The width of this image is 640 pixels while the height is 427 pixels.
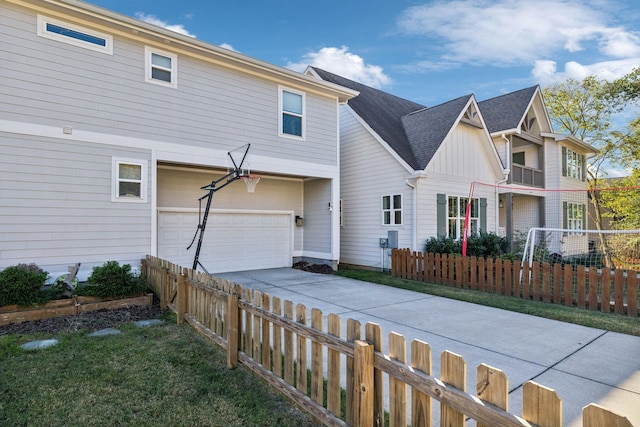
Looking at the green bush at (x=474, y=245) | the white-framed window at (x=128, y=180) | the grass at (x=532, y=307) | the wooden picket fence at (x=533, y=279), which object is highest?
the white-framed window at (x=128, y=180)

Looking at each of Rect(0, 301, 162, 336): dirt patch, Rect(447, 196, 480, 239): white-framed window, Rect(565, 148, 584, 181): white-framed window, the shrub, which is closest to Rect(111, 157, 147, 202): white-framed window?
the shrub

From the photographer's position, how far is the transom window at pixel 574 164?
17.9 m

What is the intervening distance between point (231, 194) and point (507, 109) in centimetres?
1311

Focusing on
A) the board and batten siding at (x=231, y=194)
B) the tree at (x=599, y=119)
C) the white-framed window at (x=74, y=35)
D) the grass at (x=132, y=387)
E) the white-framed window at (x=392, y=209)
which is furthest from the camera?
the tree at (x=599, y=119)

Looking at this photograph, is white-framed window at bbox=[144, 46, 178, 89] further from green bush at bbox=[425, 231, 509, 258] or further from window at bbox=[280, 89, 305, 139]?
green bush at bbox=[425, 231, 509, 258]

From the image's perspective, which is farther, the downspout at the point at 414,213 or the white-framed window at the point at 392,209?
the white-framed window at the point at 392,209

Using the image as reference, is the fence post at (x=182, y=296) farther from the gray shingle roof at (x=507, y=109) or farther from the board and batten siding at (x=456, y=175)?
the gray shingle roof at (x=507, y=109)

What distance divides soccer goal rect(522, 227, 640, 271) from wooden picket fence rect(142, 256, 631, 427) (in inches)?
368

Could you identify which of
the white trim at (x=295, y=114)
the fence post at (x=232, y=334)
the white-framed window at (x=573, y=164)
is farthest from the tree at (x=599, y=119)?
the fence post at (x=232, y=334)

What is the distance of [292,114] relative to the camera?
34.6 feet

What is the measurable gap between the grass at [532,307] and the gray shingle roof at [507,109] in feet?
31.2

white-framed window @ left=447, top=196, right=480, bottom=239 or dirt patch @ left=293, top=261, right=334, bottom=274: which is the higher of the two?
white-framed window @ left=447, top=196, right=480, bottom=239

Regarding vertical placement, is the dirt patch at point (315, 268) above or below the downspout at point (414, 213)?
below

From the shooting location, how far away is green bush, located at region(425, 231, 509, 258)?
429 inches
